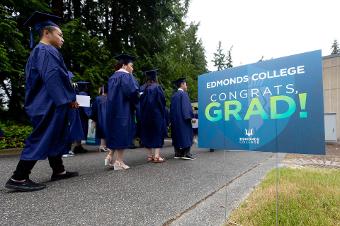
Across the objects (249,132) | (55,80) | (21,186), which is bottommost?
(21,186)

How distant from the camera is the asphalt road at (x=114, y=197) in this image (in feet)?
9.29

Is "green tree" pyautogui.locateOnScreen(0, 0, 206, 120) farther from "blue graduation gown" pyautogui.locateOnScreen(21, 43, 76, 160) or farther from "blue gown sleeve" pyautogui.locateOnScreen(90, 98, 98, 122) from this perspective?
"blue graduation gown" pyautogui.locateOnScreen(21, 43, 76, 160)

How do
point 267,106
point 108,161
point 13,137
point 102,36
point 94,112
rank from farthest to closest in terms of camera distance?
point 102,36 < point 94,112 < point 13,137 < point 108,161 < point 267,106

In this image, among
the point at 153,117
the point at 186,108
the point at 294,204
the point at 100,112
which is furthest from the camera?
the point at 100,112

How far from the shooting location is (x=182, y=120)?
24.6 feet

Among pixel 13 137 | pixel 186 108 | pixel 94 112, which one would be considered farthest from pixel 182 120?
pixel 13 137

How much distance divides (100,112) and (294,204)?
6068mm

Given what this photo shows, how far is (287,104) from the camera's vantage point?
2637 mm

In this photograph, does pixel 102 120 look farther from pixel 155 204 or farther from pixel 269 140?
pixel 269 140

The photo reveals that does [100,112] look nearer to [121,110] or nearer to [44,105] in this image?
[121,110]

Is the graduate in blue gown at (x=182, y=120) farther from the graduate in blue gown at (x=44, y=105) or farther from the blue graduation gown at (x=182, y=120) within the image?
the graduate in blue gown at (x=44, y=105)

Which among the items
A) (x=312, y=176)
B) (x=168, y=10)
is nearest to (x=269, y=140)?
(x=312, y=176)

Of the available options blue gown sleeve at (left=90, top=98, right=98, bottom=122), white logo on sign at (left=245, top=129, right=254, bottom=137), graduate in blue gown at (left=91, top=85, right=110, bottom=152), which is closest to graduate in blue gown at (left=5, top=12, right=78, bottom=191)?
white logo on sign at (left=245, top=129, right=254, bottom=137)

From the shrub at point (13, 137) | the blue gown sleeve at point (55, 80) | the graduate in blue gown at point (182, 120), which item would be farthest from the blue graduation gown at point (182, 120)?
the shrub at point (13, 137)
